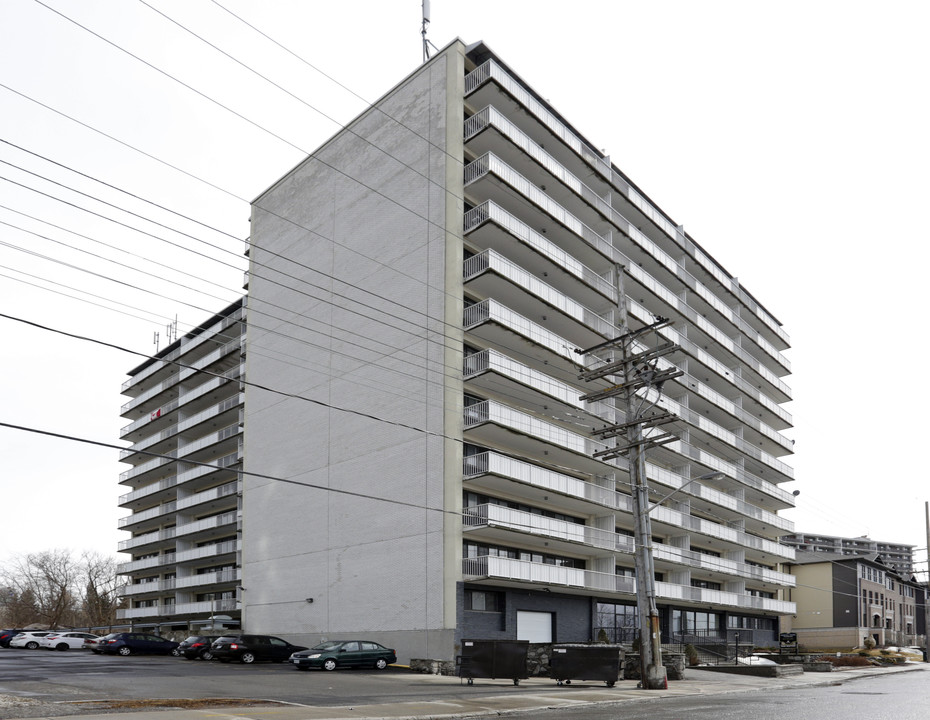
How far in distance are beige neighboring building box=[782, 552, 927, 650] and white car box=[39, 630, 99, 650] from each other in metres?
66.8

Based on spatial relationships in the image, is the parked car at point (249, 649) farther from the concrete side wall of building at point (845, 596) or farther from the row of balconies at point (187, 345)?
the concrete side wall of building at point (845, 596)

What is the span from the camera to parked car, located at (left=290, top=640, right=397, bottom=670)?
34312mm

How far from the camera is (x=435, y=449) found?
39.6 metres

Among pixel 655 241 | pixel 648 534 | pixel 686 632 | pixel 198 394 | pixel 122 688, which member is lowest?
pixel 686 632

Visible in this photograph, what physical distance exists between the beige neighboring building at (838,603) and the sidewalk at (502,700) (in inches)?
2189

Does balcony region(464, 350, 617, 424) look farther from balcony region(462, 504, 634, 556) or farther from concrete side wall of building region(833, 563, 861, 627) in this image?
concrete side wall of building region(833, 563, 861, 627)

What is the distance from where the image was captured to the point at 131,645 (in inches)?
1848

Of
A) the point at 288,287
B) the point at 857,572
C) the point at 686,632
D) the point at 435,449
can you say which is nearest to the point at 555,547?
the point at 435,449

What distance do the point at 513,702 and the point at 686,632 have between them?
37657 mm

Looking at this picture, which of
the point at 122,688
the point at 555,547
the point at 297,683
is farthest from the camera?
the point at 555,547

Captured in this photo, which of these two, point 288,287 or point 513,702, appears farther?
point 288,287

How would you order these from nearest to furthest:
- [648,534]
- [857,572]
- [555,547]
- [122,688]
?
[122,688]
[648,534]
[555,547]
[857,572]

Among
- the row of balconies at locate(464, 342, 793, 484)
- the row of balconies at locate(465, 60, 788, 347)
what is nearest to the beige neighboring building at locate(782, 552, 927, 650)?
the row of balconies at locate(465, 60, 788, 347)

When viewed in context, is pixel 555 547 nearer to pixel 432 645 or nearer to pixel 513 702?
pixel 432 645
